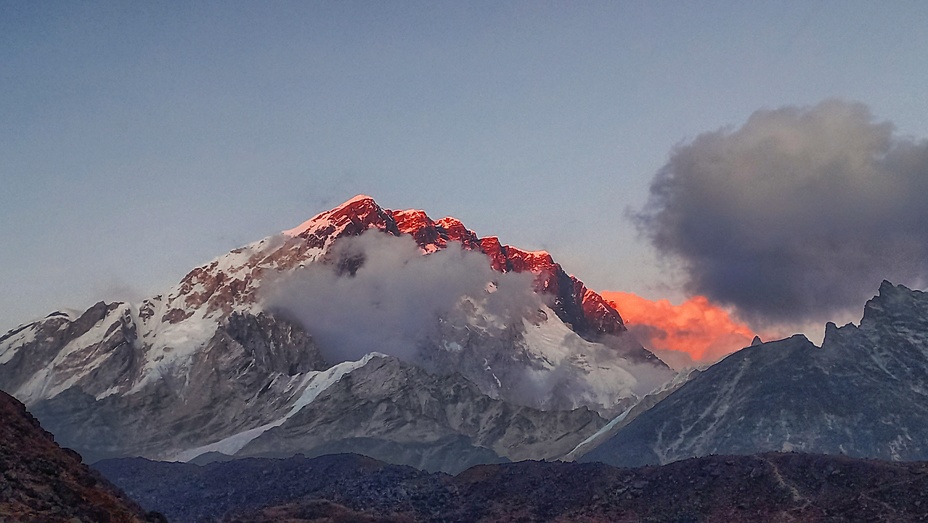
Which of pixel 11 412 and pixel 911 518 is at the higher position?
pixel 11 412

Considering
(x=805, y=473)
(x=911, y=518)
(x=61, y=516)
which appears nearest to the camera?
(x=61, y=516)

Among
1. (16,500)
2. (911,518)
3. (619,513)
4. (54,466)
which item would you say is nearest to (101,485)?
(54,466)

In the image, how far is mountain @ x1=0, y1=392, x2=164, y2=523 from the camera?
104m

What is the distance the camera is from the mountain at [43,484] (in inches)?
4099

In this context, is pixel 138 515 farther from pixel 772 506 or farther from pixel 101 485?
pixel 772 506

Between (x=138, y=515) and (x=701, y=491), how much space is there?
381 feet

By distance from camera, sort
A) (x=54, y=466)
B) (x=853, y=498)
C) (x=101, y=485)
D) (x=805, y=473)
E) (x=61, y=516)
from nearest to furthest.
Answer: (x=61, y=516) < (x=54, y=466) < (x=101, y=485) < (x=853, y=498) < (x=805, y=473)

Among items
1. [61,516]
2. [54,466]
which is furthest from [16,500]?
[54,466]

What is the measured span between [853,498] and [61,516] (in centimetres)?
13281

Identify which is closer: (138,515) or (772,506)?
(138,515)

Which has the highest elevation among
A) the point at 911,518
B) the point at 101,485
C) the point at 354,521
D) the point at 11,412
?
the point at 11,412

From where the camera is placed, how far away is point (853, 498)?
17812cm

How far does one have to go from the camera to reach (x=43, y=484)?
4377 inches

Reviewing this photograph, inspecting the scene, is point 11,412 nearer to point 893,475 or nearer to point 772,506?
point 772,506
